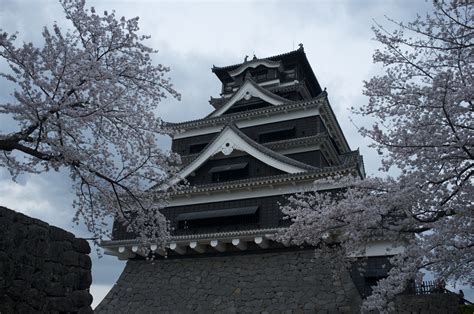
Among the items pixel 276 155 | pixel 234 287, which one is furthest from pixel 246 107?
pixel 234 287

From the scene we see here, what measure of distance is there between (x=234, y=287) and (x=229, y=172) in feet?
15.9

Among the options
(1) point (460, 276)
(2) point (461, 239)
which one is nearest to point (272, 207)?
(1) point (460, 276)

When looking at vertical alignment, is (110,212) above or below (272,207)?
below

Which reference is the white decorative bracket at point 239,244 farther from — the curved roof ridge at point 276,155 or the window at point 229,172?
the curved roof ridge at point 276,155

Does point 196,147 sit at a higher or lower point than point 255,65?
lower

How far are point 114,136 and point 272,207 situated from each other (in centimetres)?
821

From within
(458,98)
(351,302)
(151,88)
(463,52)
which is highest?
(151,88)

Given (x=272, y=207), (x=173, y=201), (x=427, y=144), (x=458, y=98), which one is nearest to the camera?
(x=458, y=98)

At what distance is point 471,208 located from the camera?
6016 millimetres

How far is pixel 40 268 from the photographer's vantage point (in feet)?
17.4

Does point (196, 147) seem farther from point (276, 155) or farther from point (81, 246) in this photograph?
point (81, 246)

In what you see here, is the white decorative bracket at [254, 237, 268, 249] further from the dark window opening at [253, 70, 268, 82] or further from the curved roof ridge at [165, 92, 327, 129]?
the dark window opening at [253, 70, 268, 82]

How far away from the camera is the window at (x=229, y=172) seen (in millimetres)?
16516

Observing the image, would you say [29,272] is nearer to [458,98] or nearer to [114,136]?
[114,136]
